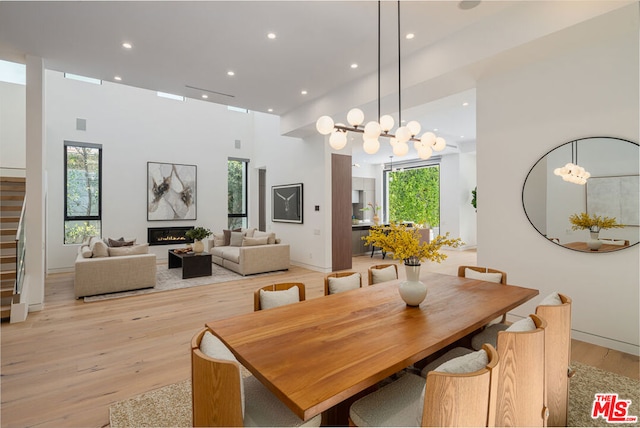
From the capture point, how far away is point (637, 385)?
2.33 metres

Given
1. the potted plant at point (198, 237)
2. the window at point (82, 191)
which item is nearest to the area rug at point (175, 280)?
the potted plant at point (198, 237)

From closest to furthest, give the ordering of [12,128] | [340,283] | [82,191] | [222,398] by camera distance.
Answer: [222,398] < [340,283] < [12,128] < [82,191]

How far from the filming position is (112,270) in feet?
15.8

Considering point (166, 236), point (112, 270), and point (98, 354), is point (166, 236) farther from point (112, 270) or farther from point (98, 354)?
point (98, 354)

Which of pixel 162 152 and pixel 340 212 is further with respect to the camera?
pixel 162 152

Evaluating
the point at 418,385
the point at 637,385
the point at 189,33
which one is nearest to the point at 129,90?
the point at 189,33

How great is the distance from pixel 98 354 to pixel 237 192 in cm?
684

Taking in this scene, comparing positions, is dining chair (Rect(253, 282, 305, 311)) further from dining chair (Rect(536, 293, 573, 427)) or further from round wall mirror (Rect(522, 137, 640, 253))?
round wall mirror (Rect(522, 137, 640, 253))

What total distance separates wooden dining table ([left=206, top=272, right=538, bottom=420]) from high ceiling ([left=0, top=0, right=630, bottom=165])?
8.55ft

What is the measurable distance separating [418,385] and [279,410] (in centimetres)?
68

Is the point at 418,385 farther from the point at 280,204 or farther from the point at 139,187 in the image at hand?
the point at 139,187

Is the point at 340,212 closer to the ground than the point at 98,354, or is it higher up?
higher up

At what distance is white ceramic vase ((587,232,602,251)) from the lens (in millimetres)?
2982

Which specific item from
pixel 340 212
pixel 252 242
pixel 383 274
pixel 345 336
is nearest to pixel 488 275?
pixel 383 274
